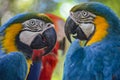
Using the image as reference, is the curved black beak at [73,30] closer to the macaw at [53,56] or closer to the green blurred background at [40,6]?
the macaw at [53,56]

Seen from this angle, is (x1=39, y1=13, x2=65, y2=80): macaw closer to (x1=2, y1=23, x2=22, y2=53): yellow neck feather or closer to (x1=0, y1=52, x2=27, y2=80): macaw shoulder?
(x1=2, y1=23, x2=22, y2=53): yellow neck feather

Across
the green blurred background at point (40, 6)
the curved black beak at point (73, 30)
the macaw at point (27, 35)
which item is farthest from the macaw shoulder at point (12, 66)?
the green blurred background at point (40, 6)

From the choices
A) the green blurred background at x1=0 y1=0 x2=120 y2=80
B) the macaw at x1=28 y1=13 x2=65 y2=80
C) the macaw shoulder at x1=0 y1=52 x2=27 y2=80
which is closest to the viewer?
the macaw shoulder at x1=0 y1=52 x2=27 y2=80

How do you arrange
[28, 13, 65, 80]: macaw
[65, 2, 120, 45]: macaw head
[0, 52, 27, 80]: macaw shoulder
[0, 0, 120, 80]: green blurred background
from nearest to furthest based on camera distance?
[0, 52, 27, 80]: macaw shoulder
[65, 2, 120, 45]: macaw head
[28, 13, 65, 80]: macaw
[0, 0, 120, 80]: green blurred background

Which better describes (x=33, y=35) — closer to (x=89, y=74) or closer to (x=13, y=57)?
(x=13, y=57)

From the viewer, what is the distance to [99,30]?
5.69 ft

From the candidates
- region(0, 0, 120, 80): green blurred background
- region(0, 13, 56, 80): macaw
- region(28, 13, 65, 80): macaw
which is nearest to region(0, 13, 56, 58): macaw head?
region(0, 13, 56, 80): macaw

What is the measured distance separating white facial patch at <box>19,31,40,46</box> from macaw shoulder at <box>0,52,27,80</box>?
174 mm

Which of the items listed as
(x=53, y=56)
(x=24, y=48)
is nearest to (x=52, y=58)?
(x=53, y=56)

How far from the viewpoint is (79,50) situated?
5.56 feet

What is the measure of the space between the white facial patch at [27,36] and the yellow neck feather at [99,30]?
248 mm

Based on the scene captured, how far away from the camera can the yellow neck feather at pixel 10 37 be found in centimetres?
176

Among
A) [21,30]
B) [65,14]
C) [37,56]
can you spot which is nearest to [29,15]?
[21,30]

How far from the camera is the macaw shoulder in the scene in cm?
159
